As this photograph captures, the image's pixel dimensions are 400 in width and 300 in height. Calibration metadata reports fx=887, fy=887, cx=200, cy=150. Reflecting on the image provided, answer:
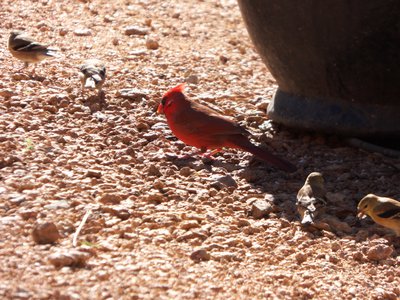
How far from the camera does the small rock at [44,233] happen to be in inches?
193

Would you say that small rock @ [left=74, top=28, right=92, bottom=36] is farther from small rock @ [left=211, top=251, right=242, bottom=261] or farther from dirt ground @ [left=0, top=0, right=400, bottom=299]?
small rock @ [left=211, top=251, right=242, bottom=261]

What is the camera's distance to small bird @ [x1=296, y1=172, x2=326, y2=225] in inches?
228

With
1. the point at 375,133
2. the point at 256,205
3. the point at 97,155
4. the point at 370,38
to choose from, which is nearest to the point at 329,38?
the point at 370,38

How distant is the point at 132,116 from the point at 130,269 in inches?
117

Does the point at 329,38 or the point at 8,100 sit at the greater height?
the point at 329,38

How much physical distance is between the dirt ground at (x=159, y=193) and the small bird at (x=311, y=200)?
0.34 ft

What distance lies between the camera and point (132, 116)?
7535 mm

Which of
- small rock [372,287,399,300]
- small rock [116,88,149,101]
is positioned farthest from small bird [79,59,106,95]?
small rock [372,287,399,300]

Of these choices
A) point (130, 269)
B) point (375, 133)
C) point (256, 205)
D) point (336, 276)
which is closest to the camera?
point (130, 269)

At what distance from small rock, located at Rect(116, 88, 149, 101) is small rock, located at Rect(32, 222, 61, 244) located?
3078mm

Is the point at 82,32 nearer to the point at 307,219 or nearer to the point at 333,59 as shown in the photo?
the point at 333,59

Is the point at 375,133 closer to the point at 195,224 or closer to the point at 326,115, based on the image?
the point at 326,115

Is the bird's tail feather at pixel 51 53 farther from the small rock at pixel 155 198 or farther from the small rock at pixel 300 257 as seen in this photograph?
the small rock at pixel 300 257

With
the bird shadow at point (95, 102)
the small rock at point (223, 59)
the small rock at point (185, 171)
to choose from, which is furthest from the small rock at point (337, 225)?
the small rock at point (223, 59)
